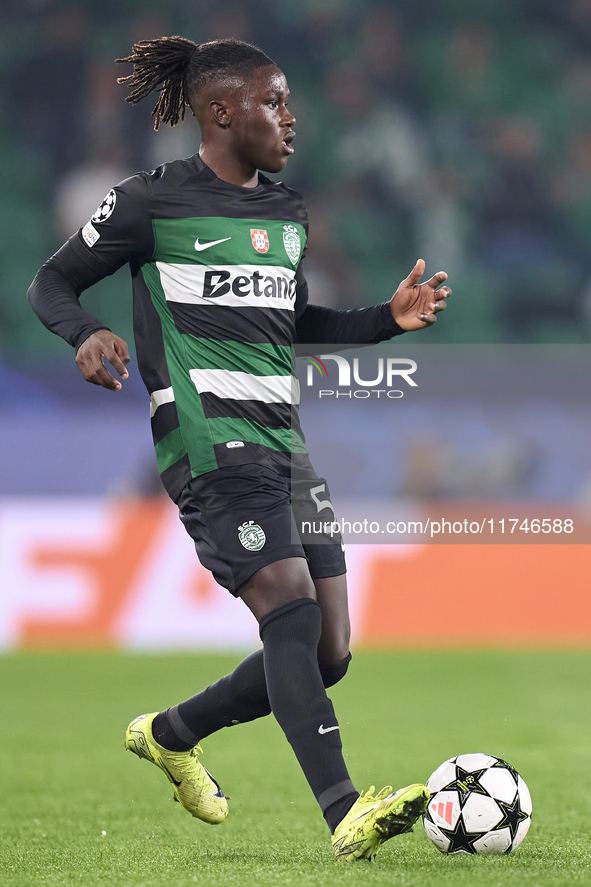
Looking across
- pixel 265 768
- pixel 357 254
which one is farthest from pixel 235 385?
pixel 357 254

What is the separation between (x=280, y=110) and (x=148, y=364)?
2.63 ft

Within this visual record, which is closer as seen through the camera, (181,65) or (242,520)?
(242,520)

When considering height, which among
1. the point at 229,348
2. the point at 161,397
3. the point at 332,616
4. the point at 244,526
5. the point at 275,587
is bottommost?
the point at 332,616

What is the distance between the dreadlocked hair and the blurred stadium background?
4.59 metres

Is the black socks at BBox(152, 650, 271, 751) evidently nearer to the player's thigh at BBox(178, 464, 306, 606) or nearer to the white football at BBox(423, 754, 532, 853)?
the player's thigh at BBox(178, 464, 306, 606)

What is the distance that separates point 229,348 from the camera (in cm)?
314

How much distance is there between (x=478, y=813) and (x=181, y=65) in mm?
2269

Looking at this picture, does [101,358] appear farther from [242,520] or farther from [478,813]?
[478,813]

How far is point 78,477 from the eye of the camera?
8.17m

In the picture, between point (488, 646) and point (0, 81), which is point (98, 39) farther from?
point (488, 646)

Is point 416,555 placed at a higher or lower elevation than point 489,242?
lower

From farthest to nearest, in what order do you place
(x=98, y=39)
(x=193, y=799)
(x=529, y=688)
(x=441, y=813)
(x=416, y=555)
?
(x=98, y=39), (x=416, y=555), (x=529, y=688), (x=193, y=799), (x=441, y=813)

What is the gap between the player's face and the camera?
3193 mm

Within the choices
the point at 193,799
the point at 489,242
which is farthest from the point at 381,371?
the point at 489,242
